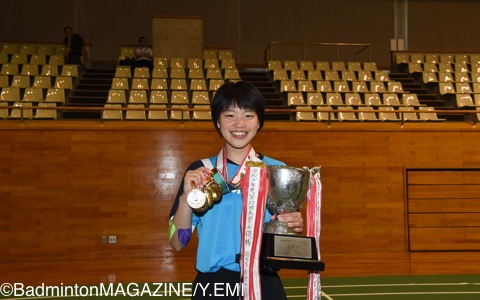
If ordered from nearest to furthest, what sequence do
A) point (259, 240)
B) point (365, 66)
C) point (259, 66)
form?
point (259, 240), point (365, 66), point (259, 66)

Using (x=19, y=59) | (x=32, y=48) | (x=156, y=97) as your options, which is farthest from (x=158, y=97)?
(x=32, y=48)

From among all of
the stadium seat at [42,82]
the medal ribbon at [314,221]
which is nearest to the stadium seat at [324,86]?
the stadium seat at [42,82]

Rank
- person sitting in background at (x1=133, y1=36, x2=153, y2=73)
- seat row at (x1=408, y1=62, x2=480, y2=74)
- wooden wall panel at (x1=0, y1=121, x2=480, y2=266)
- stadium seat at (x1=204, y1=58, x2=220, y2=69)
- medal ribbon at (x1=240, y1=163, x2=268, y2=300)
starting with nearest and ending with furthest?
medal ribbon at (x1=240, y1=163, x2=268, y2=300), wooden wall panel at (x1=0, y1=121, x2=480, y2=266), person sitting in background at (x1=133, y1=36, x2=153, y2=73), stadium seat at (x1=204, y1=58, x2=220, y2=69), seat row at (x1=408, y1=62, x2=480, y2=74)

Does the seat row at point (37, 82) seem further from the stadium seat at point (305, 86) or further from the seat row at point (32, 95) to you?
the stadium seat at point (305, 86)

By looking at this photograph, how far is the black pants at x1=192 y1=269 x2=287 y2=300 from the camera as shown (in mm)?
1801

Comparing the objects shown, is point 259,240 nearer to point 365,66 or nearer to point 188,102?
point 188,102

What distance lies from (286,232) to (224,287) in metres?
0.27

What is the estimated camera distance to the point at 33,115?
9.53 metres

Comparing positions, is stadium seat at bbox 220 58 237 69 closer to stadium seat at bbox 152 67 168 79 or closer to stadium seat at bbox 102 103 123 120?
stadium seat at bbox 152 67 168 79

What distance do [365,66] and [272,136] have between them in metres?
4.74

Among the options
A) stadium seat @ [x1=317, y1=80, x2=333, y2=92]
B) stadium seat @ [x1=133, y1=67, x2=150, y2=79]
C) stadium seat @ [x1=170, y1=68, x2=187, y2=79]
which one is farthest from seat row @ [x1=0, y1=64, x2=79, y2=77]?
stadium seat @ [x1=317, y1=80, x2=333, y2=92]

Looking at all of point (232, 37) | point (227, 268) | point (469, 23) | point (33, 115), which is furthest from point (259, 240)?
point (469, 23)

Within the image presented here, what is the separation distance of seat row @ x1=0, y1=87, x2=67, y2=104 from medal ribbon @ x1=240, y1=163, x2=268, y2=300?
8683mm

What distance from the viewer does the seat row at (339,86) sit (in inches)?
443
